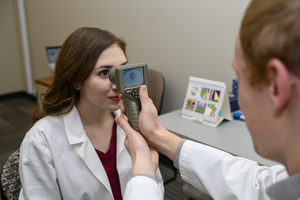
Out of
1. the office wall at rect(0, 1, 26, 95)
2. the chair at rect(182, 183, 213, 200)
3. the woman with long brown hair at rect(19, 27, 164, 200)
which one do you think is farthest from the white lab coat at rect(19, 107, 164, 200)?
the office wall at rect(0, 1, 26, 95)

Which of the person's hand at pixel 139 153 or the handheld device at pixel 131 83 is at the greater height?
the handheld device at pixel 131 83

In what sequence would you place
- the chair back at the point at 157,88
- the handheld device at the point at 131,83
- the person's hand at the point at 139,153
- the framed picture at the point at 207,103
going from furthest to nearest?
1. the chair back at the point at 157,88
2. the framed picture at the point at 207,103
3. the handheld device at the point at 131,83
4. the person's hand at the point at 139,153

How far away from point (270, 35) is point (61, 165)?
3.14 ft

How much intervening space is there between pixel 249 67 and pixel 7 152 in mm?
3123

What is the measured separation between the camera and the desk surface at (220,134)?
1392 mm

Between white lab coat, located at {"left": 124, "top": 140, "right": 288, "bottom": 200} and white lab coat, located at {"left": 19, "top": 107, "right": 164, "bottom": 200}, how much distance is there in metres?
0.41

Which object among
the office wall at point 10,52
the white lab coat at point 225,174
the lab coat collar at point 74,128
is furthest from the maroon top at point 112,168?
the office wall at point 10,52

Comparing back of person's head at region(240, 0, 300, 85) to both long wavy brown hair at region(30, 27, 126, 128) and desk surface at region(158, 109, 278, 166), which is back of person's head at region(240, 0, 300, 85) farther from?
desk surface at region(158, 109, 278, 166)

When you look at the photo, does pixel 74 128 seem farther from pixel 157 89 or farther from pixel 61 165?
pixel 157 89

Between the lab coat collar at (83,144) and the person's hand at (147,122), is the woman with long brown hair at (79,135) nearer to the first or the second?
the lab coat collar at (83,144)

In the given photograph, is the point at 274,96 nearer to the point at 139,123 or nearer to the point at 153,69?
the point at 139,123

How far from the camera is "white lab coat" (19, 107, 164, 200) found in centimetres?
107

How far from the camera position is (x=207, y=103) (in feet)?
5.93

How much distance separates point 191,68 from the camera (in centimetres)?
242
